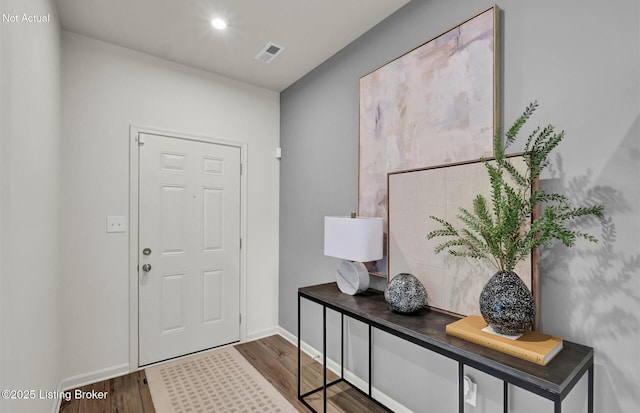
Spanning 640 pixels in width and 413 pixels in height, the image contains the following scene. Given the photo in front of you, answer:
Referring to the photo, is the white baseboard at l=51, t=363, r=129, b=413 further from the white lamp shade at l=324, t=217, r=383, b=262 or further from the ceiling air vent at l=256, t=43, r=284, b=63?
the ceiling air vent at l=256, t=43, r=284, b=63

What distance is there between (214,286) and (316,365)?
1143 mm

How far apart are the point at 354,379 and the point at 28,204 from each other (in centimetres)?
215

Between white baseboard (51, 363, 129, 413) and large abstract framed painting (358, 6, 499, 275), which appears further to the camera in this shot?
white baseboard (51, 363, 129, 413)

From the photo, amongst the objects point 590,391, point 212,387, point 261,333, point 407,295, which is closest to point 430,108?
point 407,295

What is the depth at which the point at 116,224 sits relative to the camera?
2.42 metres

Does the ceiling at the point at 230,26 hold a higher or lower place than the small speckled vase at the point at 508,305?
higher

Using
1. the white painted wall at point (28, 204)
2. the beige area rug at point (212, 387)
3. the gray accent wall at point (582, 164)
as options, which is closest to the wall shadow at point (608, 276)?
the gray accent wall at point (582, 164)

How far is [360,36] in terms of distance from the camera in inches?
89.7

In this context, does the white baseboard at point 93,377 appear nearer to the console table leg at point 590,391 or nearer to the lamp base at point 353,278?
the lamp base at point 353,278

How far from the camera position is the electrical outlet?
1.54 metres

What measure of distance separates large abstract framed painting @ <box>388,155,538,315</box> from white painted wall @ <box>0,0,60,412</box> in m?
1.70

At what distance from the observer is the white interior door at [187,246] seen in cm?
256

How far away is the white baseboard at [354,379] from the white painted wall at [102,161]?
1411 mm

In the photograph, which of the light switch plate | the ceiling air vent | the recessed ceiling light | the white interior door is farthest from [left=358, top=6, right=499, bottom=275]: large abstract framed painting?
the light switch plate
